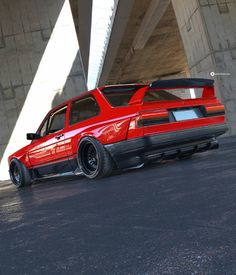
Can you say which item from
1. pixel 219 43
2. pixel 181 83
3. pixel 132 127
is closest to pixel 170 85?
pixel 181 83

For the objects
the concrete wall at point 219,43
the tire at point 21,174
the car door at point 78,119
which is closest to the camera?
the car door at point 78,119

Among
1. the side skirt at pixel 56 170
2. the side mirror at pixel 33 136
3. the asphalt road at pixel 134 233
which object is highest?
the side mirror at pixel 33 136

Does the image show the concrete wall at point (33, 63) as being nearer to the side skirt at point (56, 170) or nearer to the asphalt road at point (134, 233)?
the side skirt at point (56, 170)

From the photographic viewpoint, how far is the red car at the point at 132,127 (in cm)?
500

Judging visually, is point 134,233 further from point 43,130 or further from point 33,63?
point 33,63

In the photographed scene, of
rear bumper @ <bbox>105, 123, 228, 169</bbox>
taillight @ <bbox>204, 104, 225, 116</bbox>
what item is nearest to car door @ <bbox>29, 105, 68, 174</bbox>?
rear bumper @ <bbox>105, 123, 228, 169</bbox>

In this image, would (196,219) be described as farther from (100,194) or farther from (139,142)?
(139,142)

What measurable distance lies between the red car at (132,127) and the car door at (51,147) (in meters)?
0.02

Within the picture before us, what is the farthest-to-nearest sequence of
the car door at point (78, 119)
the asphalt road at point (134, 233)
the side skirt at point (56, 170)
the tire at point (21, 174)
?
1. the tire at point (21, 174)
2. the side skirt at point (56, 170)
3. the car door at point (78, 119)
4. the asphalt road at point (134, 233)

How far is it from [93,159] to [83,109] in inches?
30.1

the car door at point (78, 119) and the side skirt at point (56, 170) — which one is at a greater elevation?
the car door at point (78, 119)

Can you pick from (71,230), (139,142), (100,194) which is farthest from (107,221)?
(139,142)

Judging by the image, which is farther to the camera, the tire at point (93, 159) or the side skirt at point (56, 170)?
the side skirt at point (56, 170)

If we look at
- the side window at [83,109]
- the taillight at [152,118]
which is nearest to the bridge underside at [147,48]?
Answer: the side window at [83,109]
